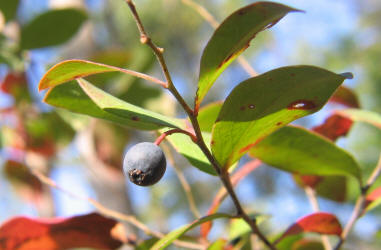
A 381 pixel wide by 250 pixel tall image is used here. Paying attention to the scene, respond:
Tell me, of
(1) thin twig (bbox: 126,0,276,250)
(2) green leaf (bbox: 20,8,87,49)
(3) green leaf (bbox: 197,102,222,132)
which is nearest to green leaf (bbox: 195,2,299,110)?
(1) thin twig (bbox: 126,0,276,250)

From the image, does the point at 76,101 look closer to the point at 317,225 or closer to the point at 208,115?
the point at 208,115

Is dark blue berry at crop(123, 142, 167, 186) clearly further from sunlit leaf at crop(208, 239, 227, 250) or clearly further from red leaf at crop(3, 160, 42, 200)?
red leaf at crop(3, 160, 42, 200)

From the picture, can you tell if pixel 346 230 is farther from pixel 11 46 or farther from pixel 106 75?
pixel 11 46

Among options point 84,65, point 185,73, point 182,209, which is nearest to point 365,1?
point 185,73

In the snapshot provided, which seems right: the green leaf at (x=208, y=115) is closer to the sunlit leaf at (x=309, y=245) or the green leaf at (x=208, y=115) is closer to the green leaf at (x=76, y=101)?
the green leaf at (x=76, y=101)

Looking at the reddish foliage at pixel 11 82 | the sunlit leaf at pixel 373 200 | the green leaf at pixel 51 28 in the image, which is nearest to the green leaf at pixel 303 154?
the sunlit leaf at pixel 373 200

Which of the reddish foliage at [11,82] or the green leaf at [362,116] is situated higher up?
the reddish foliage at [11,82]

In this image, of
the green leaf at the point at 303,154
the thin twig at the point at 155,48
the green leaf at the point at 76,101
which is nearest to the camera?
the thin twig at the point at 155,48
